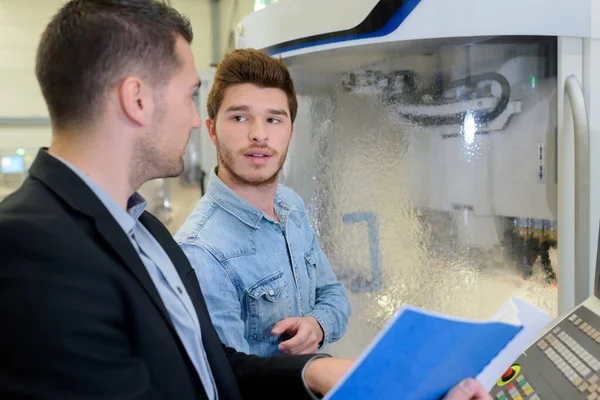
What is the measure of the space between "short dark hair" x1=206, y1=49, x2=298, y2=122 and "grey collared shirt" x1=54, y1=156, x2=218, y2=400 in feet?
1.75

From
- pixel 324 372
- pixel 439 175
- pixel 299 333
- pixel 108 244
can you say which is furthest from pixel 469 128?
pixel 108 244

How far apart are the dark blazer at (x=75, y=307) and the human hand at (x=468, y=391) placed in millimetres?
314

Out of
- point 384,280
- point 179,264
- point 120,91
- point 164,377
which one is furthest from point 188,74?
point 384,280

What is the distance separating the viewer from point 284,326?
1.06 m

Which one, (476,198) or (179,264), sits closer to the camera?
(179,264)

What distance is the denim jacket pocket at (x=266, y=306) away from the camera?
3.61 ft

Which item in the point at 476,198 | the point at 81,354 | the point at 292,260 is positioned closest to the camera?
the point at 81,354

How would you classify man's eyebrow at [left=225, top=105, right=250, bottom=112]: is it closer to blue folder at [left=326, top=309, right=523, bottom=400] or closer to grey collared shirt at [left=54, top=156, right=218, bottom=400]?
grey collared shirt at [left=54, top=156, right=218, bottom=400]

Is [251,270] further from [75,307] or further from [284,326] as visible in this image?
[75,307]

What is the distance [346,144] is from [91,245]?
134cm

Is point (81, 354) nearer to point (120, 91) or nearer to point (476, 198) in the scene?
point (120, 91)

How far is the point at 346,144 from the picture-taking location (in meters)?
1.87

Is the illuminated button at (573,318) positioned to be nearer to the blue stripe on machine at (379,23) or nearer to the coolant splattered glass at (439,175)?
the coolant splattered glass at (439,175)

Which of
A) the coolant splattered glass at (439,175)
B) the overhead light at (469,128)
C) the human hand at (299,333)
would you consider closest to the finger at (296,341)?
the human hand at (299,333)
